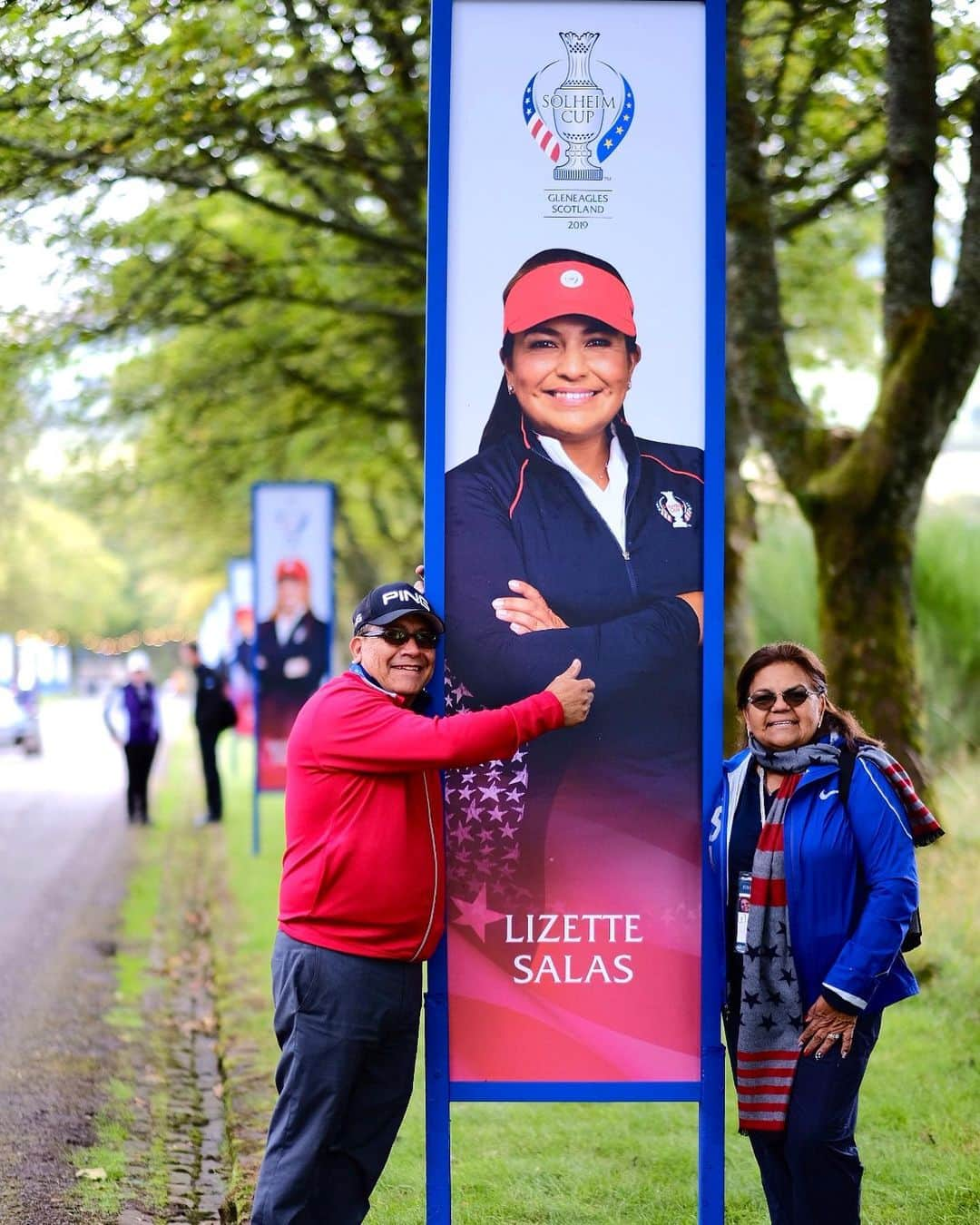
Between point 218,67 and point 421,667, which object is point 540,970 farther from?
point 218,67

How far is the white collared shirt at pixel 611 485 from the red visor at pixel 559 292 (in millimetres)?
347

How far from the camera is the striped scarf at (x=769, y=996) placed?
4.50 metres

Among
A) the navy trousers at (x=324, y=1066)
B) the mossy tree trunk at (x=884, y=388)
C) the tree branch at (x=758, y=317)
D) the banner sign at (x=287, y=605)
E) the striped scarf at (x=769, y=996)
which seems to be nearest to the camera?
the striped scarf at (x=769, y=996)

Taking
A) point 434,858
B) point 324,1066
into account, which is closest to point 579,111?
point 434,858

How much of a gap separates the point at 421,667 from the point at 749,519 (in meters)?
11.1

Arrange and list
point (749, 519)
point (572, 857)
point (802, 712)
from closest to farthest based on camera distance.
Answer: point (802, 712) → point (572, 857) → point (749, 519)

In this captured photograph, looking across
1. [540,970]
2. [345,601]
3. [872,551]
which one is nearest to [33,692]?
[345,601]

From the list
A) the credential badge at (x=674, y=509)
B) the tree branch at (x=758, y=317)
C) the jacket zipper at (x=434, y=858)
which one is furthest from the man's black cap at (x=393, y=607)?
the tree branch at (x=758, y=317)

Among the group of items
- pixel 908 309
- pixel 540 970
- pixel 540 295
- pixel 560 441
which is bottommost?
pixel 540 970

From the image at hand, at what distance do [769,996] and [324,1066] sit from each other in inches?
47.3

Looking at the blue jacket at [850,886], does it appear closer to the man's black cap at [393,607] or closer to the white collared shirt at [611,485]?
the white collared shirt at [611,485]

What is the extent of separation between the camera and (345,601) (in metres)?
40.1

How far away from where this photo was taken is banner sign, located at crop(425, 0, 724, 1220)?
4832 mm

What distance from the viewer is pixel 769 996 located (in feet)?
14.9
